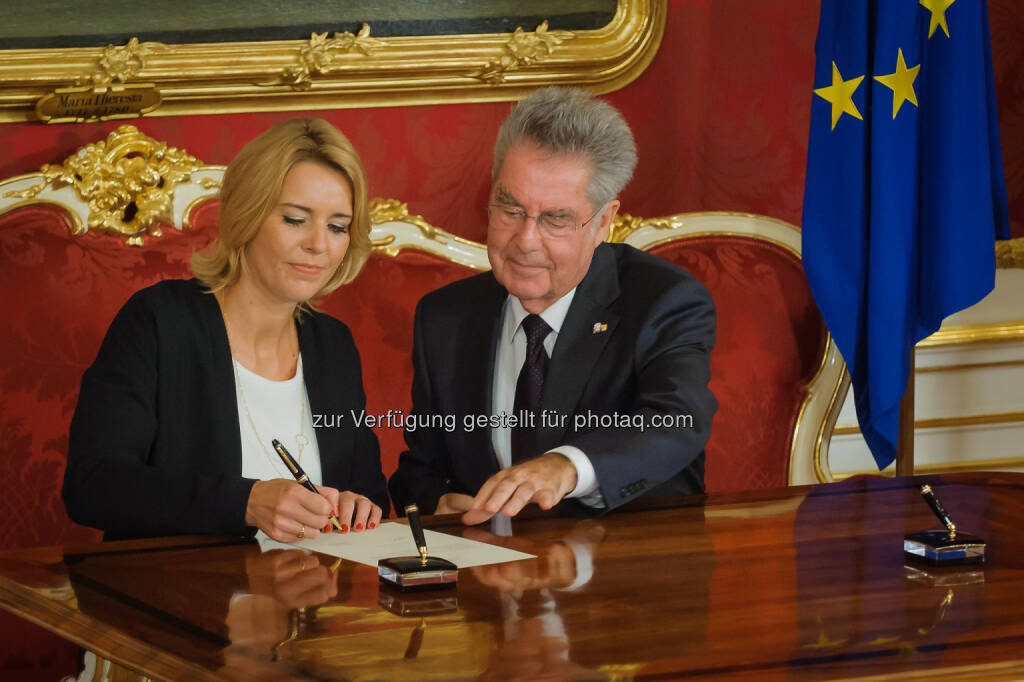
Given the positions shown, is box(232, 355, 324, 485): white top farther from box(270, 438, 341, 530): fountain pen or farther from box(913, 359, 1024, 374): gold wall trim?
box(913, 359, 1024, 374): gold wall trim

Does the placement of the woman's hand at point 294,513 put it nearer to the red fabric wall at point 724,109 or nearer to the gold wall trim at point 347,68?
the gold wall trim at point 347,68

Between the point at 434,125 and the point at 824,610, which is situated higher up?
the point at 434,125

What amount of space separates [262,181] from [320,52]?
2.99 feet

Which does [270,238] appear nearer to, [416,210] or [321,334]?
[321,334]

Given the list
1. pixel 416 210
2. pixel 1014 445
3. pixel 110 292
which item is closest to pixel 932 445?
pixel 1014 445

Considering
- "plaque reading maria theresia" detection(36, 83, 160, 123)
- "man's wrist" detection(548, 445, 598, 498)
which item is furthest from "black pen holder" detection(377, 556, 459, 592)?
"plaque reading maria theresia" detection(36, 83, 160, 123)

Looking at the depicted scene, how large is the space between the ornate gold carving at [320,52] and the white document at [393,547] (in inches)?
68.8

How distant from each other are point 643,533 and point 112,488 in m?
0.91

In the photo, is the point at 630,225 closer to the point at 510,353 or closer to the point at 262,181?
the point at 510,353

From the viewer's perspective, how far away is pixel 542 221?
243 cm

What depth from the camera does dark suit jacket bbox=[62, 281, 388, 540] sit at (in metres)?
2.01

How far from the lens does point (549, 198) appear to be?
7.90 feet

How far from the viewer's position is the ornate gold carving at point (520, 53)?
3.45 m

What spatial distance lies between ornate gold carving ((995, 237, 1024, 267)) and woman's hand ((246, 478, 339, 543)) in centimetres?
298
